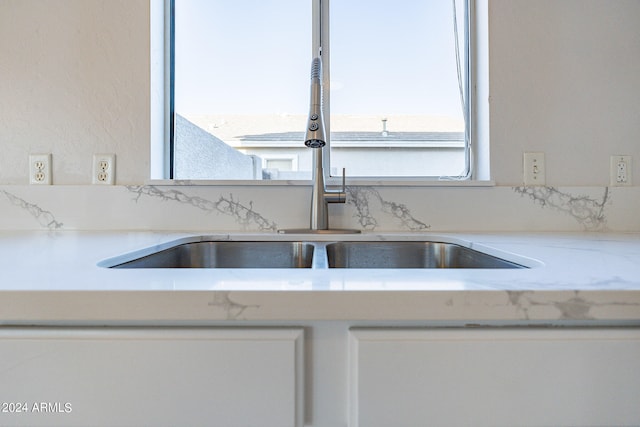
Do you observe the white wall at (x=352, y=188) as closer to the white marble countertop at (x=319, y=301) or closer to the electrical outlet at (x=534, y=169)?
the electrical outlet at (x=534, y=169)

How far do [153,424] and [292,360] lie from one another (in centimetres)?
18

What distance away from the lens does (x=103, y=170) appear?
1.17 m

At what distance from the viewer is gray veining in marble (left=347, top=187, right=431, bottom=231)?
46.3 inches

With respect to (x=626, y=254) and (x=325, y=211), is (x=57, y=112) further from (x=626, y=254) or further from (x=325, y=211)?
(x=626, y=254)

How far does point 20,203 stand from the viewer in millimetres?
1146

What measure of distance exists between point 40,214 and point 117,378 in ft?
3.36

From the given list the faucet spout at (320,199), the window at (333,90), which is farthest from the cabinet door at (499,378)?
the window at (333,90)

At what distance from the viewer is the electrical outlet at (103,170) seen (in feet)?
3.82

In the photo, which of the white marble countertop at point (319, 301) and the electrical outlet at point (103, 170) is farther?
the electrical outlet at point (103, 170)

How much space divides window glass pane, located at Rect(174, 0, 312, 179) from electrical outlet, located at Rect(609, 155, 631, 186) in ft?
3.49

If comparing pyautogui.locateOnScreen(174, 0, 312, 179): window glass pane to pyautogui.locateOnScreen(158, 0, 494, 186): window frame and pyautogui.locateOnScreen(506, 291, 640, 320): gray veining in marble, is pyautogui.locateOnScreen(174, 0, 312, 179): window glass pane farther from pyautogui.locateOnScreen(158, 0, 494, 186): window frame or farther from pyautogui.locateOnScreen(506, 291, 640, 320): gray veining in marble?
pyautogui.locateOnScreen(506, 291, 640, 320): gray veining in marble

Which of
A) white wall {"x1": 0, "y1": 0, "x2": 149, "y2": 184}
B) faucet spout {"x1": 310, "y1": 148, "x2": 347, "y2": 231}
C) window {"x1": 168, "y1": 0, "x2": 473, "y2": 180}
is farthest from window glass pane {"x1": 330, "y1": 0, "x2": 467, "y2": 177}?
white wall {"x1": 0, "y1": 0, "x2": 149, "y2": 184}

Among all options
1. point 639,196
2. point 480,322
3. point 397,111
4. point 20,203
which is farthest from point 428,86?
point 20,203

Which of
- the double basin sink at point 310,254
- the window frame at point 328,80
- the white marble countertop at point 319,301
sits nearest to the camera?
the white marble countertop at point 319,301
